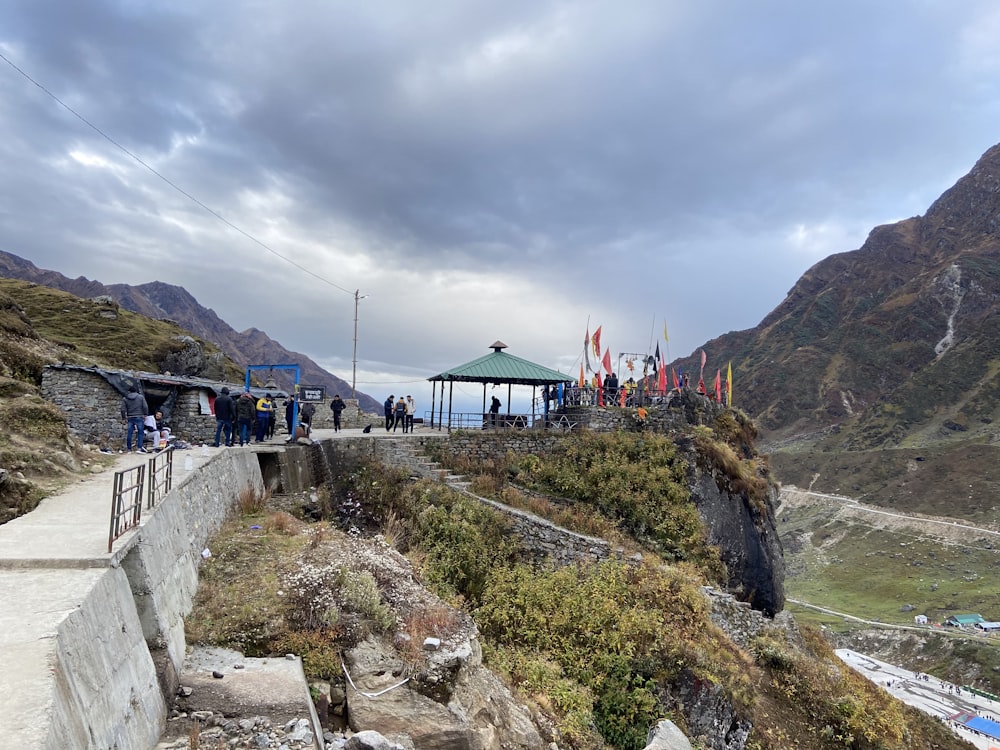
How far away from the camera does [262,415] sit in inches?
667

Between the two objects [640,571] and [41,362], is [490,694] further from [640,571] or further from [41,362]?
[41,362]

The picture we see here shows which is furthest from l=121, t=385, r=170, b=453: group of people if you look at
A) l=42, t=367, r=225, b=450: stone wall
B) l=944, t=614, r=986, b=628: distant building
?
l=944, t=614, r=986, b=628: distant building

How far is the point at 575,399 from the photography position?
23844mm

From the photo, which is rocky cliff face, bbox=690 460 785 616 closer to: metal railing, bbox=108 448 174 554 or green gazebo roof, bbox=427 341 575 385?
green gazebo roof, bbox=427 341 575 385

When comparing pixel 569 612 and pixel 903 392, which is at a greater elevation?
pixel 903 392

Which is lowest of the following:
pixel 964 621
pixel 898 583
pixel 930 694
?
pixel 930 694

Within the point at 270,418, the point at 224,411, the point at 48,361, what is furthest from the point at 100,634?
the point at 48,361

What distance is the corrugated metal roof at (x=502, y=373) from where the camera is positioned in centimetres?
2228

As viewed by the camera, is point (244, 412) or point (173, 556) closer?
point (173, 556)

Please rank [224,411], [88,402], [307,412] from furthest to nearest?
[307,412] < [224,411] < [88,402]

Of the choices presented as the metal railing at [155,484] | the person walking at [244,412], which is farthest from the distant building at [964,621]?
the metal railing at [155,484]

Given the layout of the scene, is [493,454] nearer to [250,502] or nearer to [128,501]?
[250,502]

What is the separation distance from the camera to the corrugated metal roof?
22281 millimetres

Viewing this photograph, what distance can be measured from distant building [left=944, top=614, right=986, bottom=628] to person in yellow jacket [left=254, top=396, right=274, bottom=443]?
70523mm
